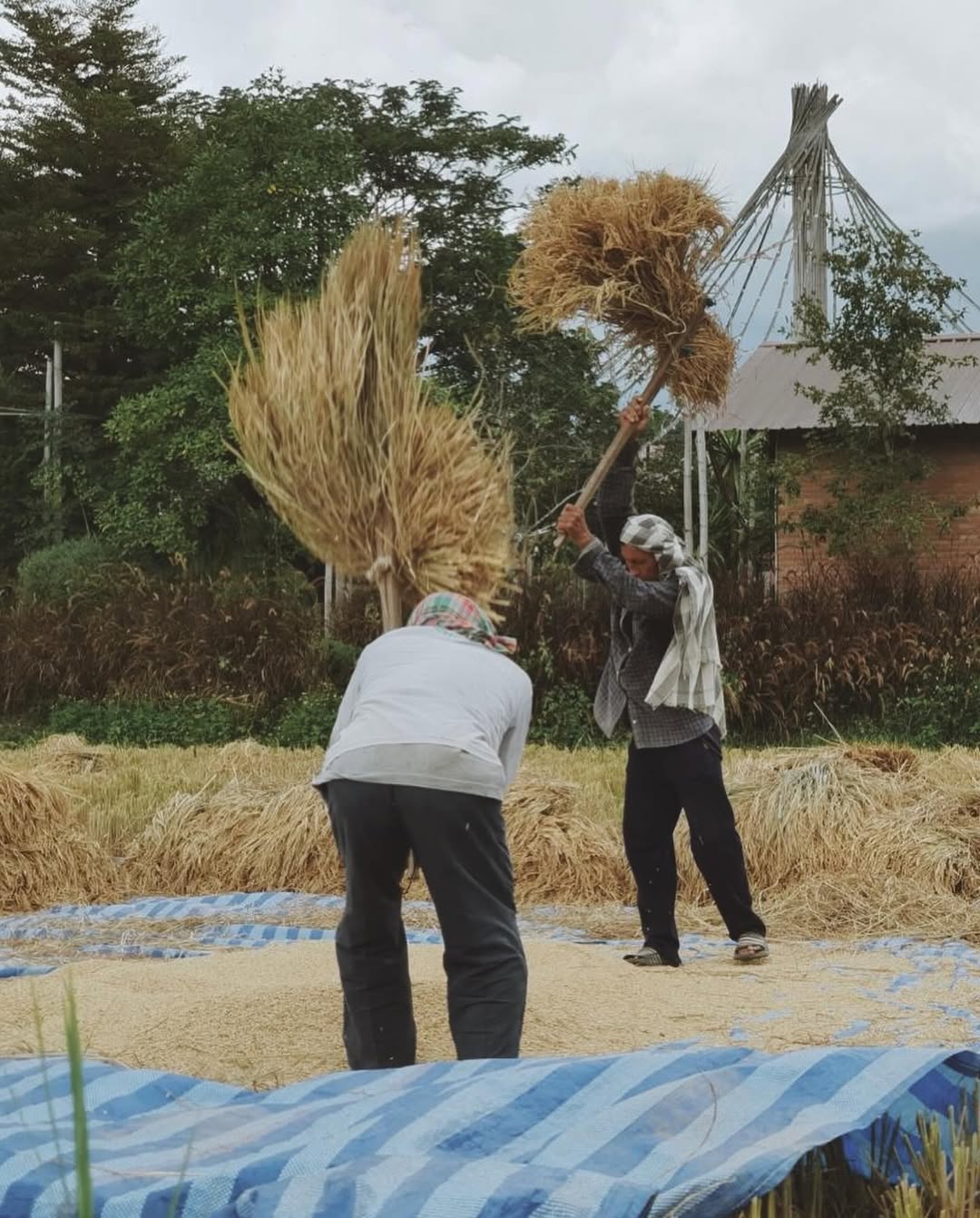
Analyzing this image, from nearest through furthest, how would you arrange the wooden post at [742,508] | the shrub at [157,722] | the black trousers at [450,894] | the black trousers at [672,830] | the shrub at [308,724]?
the black trousers at [450,894] < the black trousers at [672,830] < the shrub at [308,724] < the shrub at [157,722] < the wooden post at [742,508]

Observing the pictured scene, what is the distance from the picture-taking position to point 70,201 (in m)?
28.0

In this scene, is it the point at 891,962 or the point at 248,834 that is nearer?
the point at 891,962

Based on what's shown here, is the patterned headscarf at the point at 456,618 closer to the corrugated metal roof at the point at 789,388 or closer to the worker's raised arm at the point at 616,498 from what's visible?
the worker's raised arm at the point at 616,498

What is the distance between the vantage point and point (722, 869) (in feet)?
17.9

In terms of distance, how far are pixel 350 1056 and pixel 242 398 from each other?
1.68m

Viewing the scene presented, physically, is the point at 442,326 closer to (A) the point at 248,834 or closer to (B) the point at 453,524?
(A) the point at 248,834

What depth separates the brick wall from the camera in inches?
701

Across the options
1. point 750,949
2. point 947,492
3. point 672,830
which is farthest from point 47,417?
point 750,949

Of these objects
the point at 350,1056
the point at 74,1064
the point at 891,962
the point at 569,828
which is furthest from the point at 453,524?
the point at 569,828

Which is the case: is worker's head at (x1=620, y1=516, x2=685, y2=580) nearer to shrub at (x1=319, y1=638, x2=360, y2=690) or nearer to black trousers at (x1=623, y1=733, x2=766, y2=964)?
black trousers at (x1=623, y1=733, x2=766, y2=964)

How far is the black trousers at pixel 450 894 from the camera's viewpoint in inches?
131

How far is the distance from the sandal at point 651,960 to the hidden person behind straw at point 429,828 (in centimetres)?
193

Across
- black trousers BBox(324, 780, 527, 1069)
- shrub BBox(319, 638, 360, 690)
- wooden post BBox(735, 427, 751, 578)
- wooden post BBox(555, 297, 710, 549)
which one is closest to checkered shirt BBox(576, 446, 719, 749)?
wooden post BBox(555, 297, 710, 549)

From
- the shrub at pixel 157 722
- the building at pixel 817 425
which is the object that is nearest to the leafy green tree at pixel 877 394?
the building at pixel 817 425
